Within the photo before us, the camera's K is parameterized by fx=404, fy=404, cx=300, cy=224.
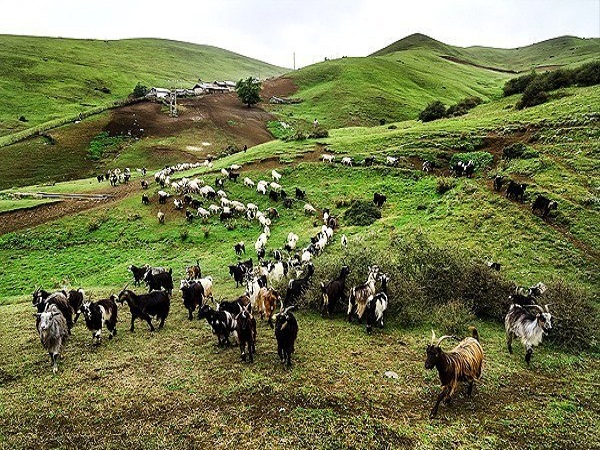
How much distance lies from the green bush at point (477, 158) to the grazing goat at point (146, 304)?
2478 cm

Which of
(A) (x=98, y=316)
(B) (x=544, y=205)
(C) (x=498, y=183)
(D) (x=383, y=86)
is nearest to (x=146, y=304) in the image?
(A) (x=98, y=316)

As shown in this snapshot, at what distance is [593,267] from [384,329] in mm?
10065

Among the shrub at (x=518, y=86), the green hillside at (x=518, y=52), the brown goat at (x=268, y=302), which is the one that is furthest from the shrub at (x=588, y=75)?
the green hillside at (x=518, y=52)

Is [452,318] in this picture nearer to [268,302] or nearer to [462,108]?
[268,302]

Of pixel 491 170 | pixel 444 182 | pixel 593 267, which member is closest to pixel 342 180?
pixel 444 182

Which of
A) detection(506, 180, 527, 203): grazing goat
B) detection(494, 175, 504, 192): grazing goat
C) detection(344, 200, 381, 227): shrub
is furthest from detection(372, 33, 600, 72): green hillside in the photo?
detection(506, 180, 527, 203): grazing goat

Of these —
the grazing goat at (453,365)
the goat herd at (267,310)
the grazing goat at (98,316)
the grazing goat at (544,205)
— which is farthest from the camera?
the grazing goat at (544,205)

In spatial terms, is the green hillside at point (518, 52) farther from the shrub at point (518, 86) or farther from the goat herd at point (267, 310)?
the goat herd at point (267, 310)

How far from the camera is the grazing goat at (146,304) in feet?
44.6

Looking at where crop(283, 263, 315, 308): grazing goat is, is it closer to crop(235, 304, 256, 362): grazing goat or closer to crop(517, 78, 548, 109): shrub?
crop(235, 304, 256, 362): grazing goat

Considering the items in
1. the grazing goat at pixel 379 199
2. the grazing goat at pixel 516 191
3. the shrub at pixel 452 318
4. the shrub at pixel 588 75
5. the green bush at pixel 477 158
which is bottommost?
the shrub at pixel 452 318

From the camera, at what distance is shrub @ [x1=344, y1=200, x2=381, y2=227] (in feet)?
83.9

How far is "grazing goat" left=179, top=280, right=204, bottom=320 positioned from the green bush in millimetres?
23162

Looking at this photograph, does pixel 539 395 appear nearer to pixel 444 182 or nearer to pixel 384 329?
pixel 384 329
